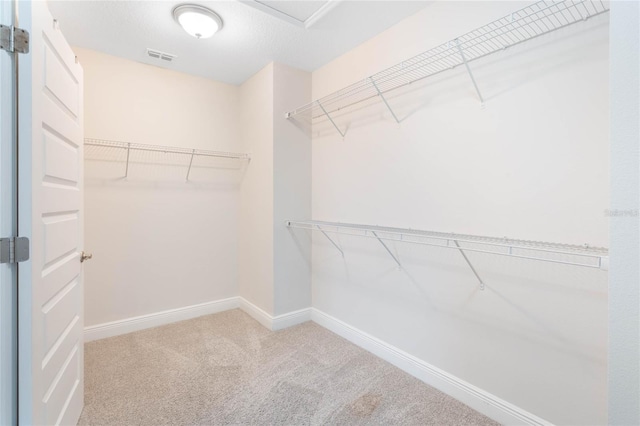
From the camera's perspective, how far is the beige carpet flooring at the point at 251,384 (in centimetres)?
164

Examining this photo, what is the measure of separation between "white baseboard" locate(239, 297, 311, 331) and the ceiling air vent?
7.92 feet

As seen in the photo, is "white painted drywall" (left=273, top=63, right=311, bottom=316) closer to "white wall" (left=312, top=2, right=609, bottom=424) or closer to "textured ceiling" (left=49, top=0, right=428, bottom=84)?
"textured ceiling" (left=49, top=0, right=428, bottom=84)

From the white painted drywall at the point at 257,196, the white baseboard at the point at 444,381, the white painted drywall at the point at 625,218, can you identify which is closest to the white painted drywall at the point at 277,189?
the white painted drywall at the point at 257,196

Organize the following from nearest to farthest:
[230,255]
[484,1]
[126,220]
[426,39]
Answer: [484,1] → [426,39] → [126,220] → [230,255]

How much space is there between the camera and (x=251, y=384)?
6.28ft

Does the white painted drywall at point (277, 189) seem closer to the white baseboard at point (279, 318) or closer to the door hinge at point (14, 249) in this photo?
the white baseboard at point (279, 318)

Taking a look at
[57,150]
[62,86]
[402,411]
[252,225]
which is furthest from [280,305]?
[62,86]

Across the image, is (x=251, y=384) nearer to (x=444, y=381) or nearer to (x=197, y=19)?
(x=444, y=381)

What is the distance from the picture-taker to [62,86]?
53.6 inches

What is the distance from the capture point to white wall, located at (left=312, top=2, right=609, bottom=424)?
1310 millimetres

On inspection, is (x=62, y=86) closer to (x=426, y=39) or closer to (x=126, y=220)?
(x=126, y=220)

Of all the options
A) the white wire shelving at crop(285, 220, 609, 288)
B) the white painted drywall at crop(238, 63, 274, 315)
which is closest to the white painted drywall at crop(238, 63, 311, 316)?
the white painted drywall at crop(238, 63, 274, 315)

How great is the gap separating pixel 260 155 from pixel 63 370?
2054 millimetres

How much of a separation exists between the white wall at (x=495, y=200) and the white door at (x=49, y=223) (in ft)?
5.95
